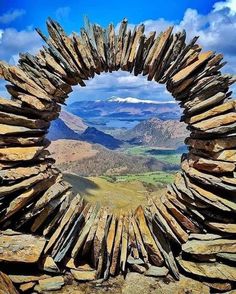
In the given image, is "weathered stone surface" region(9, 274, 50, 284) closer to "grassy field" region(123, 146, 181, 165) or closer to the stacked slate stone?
the stacked slate stone

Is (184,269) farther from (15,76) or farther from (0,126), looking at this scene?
(15,76)

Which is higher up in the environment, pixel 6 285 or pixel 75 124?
pixel 75 124

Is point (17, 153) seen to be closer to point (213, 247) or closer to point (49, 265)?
point (49, 265)

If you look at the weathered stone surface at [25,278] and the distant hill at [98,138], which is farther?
the distant hill at [98,138]

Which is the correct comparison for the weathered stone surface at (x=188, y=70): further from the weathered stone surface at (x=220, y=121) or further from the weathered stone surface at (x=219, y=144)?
the weathered stone surface at (x=219, y=144)

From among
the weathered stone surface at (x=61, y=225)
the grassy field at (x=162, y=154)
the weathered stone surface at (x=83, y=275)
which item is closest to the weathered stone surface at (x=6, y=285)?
the weathered stone surface at (x=61, y=225)

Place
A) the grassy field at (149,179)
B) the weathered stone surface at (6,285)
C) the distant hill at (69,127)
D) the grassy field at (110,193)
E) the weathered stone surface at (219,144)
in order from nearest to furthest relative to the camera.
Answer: the weathered stone surface at (6,285)
the weathered stone surface at (219,144)
the grassy field at (110,193)
the grassy field at (149,179)
the distant hill at (69,127)

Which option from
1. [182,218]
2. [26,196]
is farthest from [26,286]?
[182,218]

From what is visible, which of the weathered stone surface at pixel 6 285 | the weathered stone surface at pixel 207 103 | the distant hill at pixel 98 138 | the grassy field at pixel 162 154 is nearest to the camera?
the weathered stone surface at pixel 6 285
